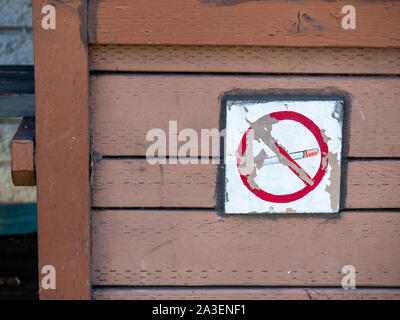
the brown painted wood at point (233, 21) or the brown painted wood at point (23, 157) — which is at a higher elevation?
the brown painted wood at point (233, 21)

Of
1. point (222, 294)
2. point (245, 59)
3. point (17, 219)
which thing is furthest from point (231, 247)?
point (17, 219)

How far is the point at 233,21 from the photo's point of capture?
99 cm

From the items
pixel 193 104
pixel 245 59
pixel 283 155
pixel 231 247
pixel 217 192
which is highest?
pixel 245 59

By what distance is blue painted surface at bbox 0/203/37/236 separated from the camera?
93.6 inches

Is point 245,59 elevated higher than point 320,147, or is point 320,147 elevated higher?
point 245,59

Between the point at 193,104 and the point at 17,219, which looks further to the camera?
the point at 17,219

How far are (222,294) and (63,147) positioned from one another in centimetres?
57

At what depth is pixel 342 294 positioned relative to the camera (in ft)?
3.56

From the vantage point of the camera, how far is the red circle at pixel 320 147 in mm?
1029

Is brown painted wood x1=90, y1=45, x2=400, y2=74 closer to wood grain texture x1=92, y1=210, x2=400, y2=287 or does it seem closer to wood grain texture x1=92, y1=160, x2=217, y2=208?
wood grain texture x1=92, y1=160, x2=217, y2=208

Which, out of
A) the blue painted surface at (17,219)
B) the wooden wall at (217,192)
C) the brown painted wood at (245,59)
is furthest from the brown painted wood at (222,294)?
the blue painted surface at (17,219)

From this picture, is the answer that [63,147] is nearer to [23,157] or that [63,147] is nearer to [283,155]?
[23,157]

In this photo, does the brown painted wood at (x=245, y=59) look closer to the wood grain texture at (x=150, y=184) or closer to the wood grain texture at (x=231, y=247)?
the wood grain texture at (x=150, y=184)

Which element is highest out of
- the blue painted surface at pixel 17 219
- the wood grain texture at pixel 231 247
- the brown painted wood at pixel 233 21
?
the brown painted wood at pixel 233 21
